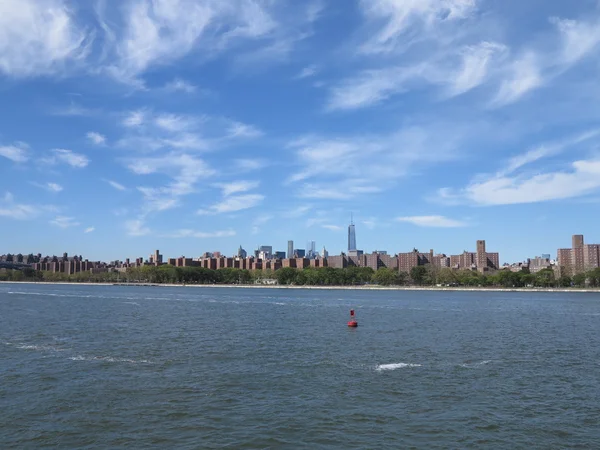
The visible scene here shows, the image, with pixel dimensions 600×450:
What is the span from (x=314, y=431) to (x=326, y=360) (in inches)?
592

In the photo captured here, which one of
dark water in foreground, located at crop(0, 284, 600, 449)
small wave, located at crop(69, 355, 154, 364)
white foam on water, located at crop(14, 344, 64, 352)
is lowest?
dark water in foreground, located at crop(0, 284, 600, 449)

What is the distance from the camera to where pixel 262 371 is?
30859 mm

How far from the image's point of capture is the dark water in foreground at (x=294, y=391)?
1947cm

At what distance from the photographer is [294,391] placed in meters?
26.0

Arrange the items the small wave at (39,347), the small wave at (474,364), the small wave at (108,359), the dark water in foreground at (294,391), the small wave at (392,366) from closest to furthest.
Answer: the dark water in foreground at (294,391)
the small wave at (392,366)
the small wave at (474,364)
the small wave at (108,359)
the small wave at (39,347)

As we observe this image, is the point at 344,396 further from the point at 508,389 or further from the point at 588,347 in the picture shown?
the point at 588,347

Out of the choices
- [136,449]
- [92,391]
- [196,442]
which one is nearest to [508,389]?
[196,442]

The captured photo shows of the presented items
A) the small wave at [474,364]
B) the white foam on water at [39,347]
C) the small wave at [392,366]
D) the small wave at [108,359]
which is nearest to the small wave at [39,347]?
the white foam on water at [39,347]

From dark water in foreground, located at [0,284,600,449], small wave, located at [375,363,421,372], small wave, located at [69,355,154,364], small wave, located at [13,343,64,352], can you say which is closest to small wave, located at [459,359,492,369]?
dark water in foreground, located at [0,284,600,449]

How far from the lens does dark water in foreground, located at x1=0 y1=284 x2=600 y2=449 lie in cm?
1947

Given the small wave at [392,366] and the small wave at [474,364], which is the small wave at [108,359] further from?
the small wave at [474,364]

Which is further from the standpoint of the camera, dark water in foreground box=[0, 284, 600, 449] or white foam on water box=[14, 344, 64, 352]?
white foam on water box=[14, 344, 64, 352]

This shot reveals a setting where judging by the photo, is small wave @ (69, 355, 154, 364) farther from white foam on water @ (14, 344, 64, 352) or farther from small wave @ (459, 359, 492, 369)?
small wave @ (459, 359, 492, 369)

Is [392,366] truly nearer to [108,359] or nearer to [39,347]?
[108,359]
